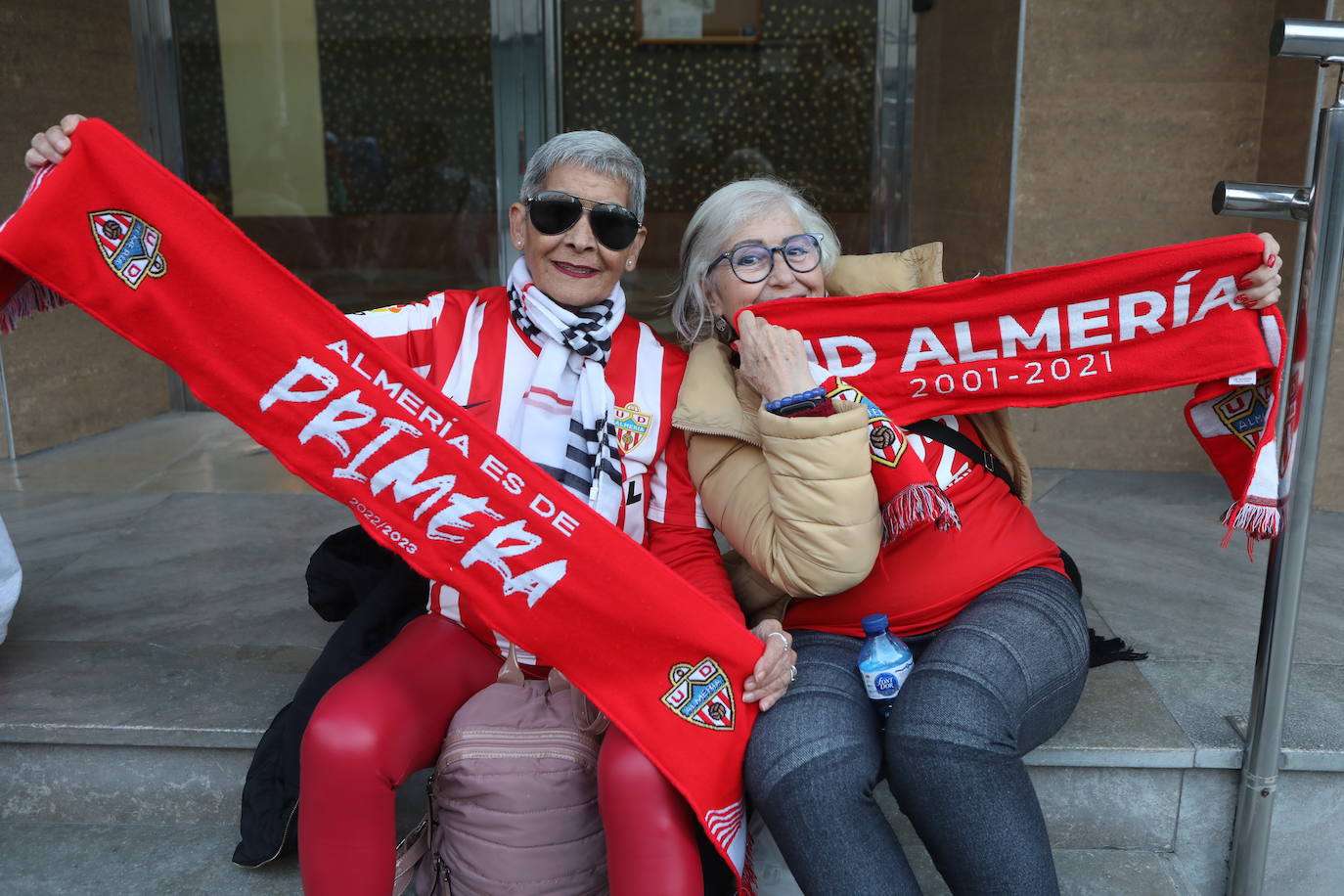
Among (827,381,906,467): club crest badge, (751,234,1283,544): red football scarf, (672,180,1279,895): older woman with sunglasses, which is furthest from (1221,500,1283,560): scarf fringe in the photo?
(827,381,906,467): club crest badge

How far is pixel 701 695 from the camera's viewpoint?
209 cm

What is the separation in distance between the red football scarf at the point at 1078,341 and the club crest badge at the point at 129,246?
1.16m

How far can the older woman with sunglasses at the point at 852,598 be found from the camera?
1.95 meters

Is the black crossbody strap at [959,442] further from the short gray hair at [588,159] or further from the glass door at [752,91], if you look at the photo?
the glass door at [752,91]

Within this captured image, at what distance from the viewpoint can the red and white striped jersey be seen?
238cm

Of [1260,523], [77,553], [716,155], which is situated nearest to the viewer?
[1260,523]

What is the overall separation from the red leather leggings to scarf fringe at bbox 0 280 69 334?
98 centimetres

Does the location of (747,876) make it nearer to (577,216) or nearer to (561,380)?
(561,380)

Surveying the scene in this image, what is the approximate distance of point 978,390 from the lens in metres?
2.44

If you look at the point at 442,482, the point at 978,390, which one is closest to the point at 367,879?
the point at 442,482

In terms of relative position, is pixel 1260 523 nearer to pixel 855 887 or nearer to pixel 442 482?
pixel 855 887

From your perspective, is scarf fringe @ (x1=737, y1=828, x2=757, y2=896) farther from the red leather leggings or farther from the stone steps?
the stone steps

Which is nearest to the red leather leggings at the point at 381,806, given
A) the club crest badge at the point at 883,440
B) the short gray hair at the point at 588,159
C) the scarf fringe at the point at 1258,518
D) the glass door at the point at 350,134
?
the club crest badge at the point at 883,440

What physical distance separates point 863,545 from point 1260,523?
0.79 metres
